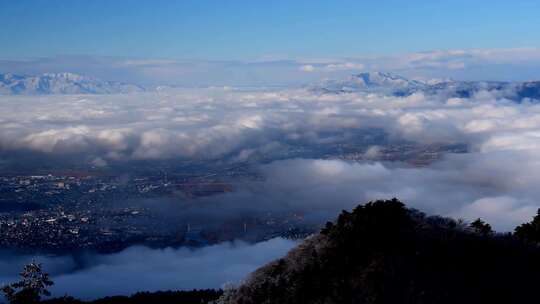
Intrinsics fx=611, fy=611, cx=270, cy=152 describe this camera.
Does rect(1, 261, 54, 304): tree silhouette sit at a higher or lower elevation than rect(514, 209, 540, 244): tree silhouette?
lower

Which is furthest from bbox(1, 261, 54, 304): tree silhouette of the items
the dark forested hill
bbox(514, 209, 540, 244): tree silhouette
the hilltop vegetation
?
bbox(514, 209, 540, 244): tree silhouette

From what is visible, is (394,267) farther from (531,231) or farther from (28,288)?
(28,288)

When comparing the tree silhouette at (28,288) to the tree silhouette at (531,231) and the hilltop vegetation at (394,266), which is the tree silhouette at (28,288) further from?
the tree silhouette at (531,231)

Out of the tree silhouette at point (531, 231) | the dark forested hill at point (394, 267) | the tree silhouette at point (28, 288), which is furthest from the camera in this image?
the tree silhouette at point (28, 288)

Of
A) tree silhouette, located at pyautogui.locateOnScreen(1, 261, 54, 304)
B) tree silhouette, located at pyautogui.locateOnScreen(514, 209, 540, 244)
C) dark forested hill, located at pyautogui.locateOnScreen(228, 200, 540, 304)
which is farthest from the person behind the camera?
tree silhouette, located at pyautogui.locateOnScreen(1, 261, 54, 304)

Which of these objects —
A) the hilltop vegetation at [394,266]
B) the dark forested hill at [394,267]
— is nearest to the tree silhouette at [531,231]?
the hilltop vegetation at [394,266]

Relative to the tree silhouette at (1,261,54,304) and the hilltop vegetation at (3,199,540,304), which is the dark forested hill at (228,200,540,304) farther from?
the tree silhouette at (1,261,54,304)

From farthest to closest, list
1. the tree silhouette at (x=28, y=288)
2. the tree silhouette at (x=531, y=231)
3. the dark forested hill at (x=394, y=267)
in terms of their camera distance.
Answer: the tree silhouette at (x=28, y=288) → the tree silhouette at (x=531, y=231) → the dark forested hill at (x=394, y=267)

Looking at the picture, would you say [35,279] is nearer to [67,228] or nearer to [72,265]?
[72,265]

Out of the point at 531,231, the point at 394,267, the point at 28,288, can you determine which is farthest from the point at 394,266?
the point at 28,288
